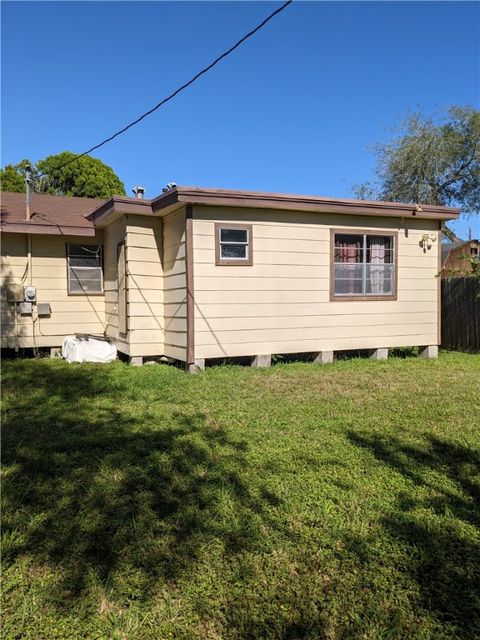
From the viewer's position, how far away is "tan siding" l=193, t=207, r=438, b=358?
7.50 metres

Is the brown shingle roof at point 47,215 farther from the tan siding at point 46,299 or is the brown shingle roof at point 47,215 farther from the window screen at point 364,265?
the window screen at point 364,265

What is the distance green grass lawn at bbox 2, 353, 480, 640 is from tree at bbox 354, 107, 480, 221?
18486 millimetres

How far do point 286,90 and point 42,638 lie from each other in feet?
35.5

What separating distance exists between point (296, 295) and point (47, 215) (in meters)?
5.21

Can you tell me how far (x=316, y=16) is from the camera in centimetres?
619

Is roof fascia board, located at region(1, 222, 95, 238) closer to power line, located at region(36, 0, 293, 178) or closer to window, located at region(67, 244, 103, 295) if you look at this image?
window, located at region(67, 244, 103, 295)

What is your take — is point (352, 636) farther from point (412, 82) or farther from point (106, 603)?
point (412, 82)

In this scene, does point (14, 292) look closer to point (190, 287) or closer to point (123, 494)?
point (190, 287)

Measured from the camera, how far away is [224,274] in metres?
7.58

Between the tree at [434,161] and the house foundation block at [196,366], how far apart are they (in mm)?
17217

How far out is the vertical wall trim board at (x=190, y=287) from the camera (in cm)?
727

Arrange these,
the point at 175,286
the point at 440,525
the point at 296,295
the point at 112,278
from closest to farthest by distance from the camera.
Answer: the point at 440,525, the point at 175,286, the point at 296,295, the point at 112,278

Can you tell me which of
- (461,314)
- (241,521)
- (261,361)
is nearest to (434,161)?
(461,314)

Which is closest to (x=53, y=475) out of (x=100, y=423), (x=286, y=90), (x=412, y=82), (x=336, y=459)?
(x=100, y=423)
